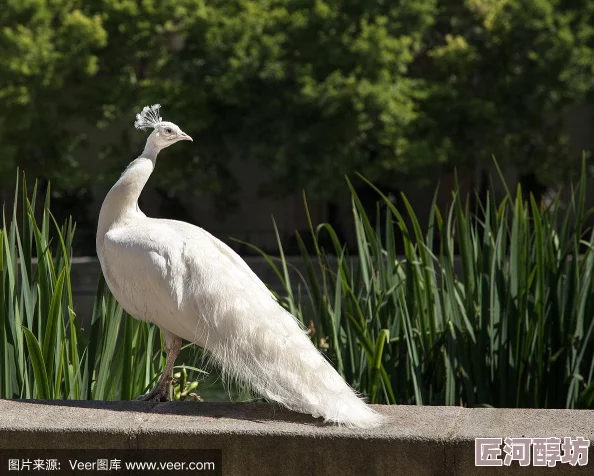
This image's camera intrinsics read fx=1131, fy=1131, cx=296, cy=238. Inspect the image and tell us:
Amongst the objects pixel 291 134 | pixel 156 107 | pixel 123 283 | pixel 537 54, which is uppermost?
pixel 537 54

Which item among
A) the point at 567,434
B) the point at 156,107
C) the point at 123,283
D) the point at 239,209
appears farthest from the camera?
the point at 239,209

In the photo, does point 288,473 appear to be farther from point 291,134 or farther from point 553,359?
point 291,134

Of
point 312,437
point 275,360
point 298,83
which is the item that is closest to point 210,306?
point 275,360

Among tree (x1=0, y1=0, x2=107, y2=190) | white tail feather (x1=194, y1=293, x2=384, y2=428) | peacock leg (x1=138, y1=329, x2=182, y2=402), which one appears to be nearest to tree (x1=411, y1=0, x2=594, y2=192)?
tree (x1=0, y1=0, x2=107, y2=190)

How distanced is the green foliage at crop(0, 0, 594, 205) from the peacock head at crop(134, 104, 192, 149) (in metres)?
15.9

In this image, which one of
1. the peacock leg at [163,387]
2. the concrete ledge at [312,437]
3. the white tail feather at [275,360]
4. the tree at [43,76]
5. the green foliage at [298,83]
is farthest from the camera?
the green foliage at [298,83]

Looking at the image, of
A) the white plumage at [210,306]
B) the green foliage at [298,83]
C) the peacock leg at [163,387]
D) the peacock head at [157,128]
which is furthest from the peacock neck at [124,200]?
the green foliage at [298,83]

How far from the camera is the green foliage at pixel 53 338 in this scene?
3.92m

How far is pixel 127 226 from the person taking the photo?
3754mm

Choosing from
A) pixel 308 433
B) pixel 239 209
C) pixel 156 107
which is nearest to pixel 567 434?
pixel 308 433

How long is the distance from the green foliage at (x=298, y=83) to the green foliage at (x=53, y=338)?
1583 cm

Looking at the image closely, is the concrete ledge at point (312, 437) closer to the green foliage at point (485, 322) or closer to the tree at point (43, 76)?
the green foliage at point (485, 322)

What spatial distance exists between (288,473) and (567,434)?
732 mm

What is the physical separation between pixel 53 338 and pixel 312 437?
1272 mm
